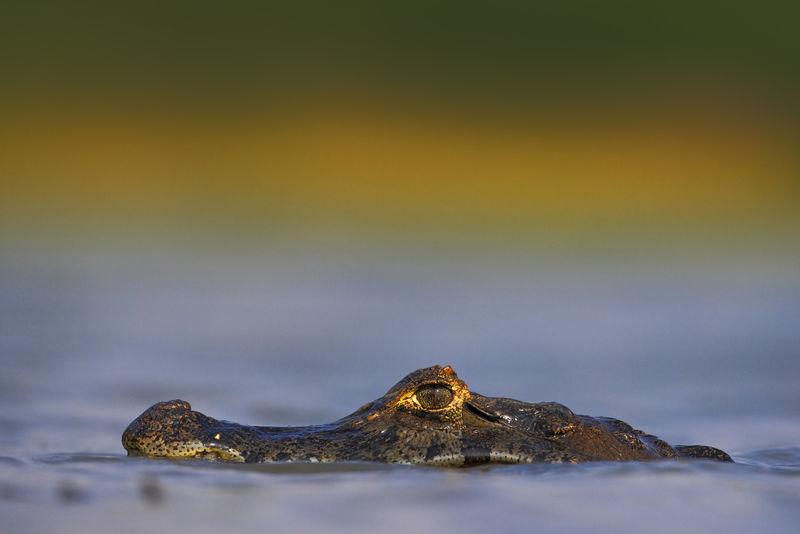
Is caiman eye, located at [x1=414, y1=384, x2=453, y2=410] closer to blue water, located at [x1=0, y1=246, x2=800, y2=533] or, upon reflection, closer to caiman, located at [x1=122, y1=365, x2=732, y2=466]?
caiman, located at [x1=122, y1=365, x2=732, y2=466]

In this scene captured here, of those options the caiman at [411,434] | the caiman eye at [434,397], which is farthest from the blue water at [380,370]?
the caiman eye at [434,397]

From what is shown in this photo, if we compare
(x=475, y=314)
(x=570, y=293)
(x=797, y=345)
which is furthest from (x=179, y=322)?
(x=797, y=345)

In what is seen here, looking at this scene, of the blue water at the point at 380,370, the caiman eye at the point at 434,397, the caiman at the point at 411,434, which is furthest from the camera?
the caiman eye at the point at 434,397

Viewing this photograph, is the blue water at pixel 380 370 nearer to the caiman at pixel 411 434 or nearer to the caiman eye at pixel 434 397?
the caiman at pixel 411 434

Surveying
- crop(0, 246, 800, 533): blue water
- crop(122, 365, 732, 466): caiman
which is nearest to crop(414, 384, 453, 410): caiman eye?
crop(122, 365, 732, 466): caiman

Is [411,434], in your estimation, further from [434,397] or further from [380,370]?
[380,370]

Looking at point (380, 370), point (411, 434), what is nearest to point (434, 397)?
point (411, 434)

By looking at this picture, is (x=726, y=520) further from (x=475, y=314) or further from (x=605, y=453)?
(x=475, y=314)

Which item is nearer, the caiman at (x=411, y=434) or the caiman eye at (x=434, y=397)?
the caiman at (x=411, y=434)

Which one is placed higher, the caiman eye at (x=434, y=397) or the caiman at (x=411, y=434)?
the caiman eye at (x=434, y=397)
